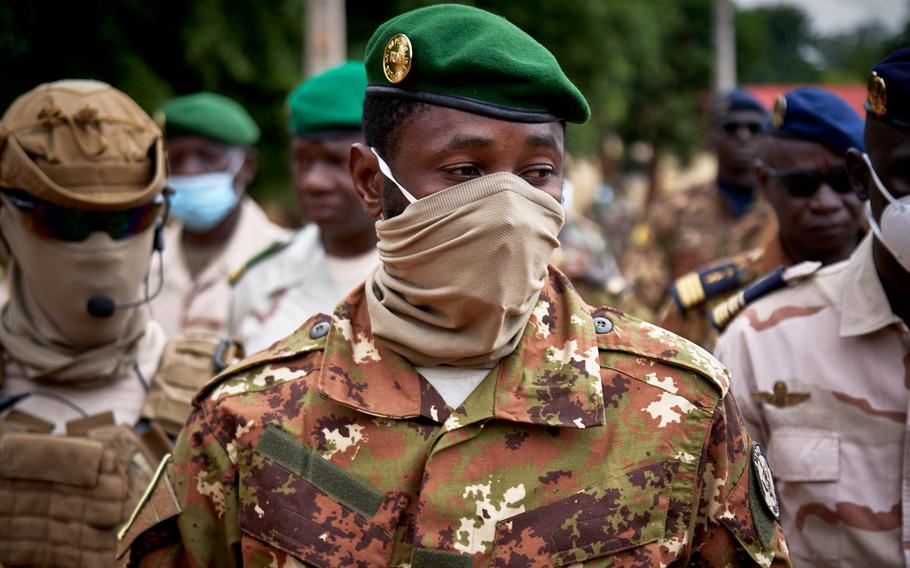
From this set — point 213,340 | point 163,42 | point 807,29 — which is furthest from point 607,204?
point 807,29

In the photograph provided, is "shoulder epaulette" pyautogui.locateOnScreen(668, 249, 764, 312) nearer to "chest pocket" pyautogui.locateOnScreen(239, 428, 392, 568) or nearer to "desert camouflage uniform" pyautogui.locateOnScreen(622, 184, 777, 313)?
"chest pocket" pyautogui.locateOnScreen(239, 428, 392, 568)

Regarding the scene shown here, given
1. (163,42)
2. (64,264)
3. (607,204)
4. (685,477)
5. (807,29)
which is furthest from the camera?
(807,29)

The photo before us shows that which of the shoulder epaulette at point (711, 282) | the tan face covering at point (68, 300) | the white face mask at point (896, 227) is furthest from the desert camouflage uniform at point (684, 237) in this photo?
the tan face covering at point (68, 300)

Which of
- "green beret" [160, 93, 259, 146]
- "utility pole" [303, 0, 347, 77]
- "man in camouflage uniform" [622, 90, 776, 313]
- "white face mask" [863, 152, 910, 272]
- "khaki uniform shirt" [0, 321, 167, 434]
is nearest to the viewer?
"white face mask" [863, 152, 910, 272]

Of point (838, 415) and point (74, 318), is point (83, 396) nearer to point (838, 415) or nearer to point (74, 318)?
point (74, 318)

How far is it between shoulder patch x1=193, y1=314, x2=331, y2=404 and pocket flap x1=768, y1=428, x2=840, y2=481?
1495 millimetres

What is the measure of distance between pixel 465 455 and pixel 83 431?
5.82 feet

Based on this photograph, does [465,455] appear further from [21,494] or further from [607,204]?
[607,204]

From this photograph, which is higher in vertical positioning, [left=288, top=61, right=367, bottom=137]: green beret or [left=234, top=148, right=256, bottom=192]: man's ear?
[left=288, top=61, right=367, bottom=137]: green beret

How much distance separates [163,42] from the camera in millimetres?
8938

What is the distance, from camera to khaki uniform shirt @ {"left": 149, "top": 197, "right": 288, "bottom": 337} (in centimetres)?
662

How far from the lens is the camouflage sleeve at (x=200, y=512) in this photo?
8.47 ft

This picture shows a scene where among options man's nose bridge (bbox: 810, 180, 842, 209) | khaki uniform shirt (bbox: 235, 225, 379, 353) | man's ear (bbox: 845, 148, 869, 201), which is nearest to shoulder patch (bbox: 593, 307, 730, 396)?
man's ear (bbox: 845, 148, 869, 201)

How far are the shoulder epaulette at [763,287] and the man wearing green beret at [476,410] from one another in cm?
129
